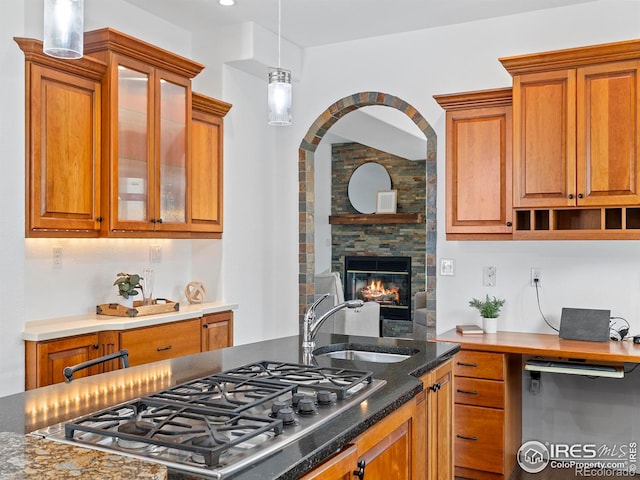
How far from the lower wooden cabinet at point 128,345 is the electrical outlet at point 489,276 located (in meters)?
1.86

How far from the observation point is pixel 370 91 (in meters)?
4.71

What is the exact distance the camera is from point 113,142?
347 cm

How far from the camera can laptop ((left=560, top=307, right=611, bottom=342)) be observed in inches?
141

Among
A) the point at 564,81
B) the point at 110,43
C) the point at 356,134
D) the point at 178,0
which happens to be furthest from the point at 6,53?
the point at 356,134

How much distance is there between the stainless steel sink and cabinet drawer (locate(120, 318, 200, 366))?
4.57ft

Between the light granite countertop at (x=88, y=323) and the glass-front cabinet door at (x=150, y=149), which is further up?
the glass-front cabinet door at (x=150, y=149)

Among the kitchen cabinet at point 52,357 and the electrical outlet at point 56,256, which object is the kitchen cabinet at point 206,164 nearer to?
the electrical outlet at point 56,256

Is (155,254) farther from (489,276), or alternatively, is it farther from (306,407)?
(306,407)

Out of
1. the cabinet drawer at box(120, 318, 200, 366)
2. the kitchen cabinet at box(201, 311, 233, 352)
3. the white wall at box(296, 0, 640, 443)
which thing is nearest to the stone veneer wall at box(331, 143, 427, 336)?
the white wall at box(296, 0, 640, 443)

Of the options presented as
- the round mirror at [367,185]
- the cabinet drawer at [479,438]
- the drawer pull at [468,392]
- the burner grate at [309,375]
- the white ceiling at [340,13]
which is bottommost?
the cabinet drawer at [479,438]

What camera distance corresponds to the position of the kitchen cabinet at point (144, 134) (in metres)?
3.48

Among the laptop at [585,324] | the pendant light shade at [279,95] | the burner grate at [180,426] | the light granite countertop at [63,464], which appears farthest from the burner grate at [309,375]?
the laptop at [585,324]

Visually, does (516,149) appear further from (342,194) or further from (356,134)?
(342,194)

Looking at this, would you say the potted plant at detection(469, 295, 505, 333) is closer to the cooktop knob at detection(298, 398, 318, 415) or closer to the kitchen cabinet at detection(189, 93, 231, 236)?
the kitchen cabinet at detection(189, 93, 231, 236)
